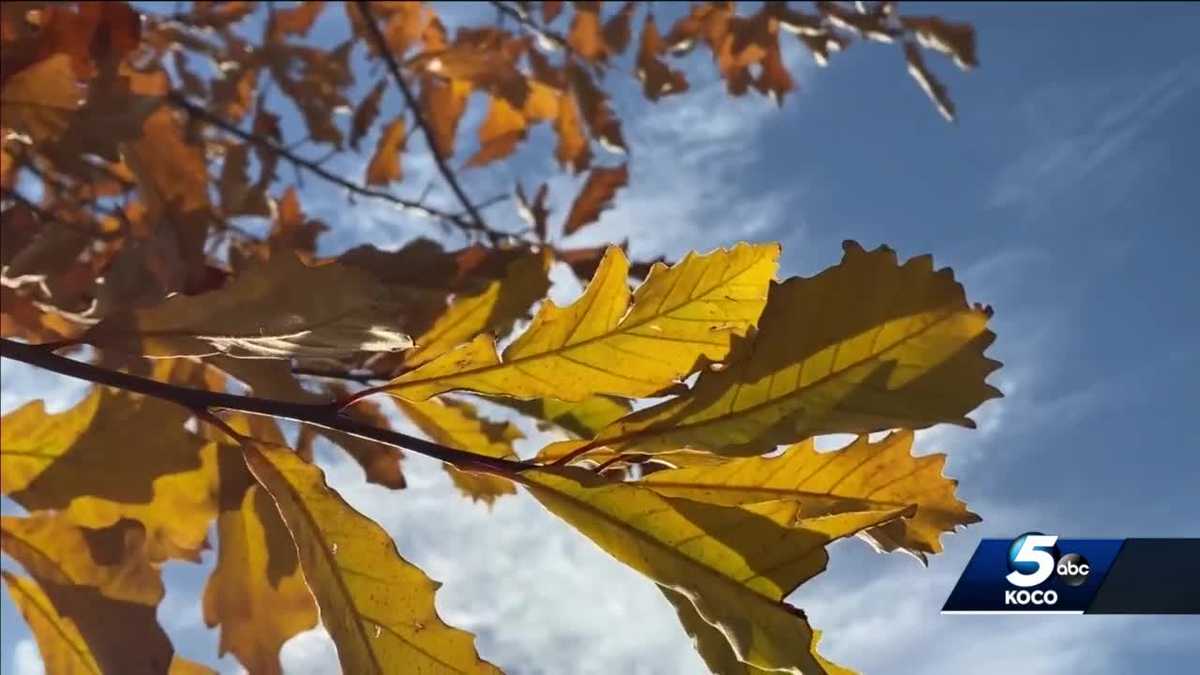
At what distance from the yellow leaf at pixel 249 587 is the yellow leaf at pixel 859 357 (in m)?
0.37

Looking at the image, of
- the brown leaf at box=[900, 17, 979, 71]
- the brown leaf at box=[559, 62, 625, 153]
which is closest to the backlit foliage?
the brown leaf at box=[559, 62, 625, 153]

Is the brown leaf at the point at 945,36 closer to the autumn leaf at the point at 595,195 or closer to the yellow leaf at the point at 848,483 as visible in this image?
the autumn leaf at the point at 595,195

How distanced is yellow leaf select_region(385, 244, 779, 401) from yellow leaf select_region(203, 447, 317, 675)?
10.7 inches

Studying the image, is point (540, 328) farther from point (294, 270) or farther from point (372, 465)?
point (372, 465)

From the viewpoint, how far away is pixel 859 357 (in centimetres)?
39

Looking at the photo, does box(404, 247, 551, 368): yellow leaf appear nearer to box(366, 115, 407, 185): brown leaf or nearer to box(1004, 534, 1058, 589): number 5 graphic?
box(1004, 534, 1058, 589): number 5 graphic

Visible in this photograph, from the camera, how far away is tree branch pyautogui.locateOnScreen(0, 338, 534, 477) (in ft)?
1.30

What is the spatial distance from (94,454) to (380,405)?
398 mm

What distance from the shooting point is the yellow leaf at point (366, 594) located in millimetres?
419

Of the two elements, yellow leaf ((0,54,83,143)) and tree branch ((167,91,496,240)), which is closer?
yellow leaf ((0,54,83,143))

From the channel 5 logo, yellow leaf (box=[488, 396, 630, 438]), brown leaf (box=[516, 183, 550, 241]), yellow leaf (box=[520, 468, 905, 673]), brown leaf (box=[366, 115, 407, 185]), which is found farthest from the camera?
brown leaf (box=[366, 115, 407, 185])

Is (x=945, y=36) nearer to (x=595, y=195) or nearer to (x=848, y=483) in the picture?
(x=595, y=195)

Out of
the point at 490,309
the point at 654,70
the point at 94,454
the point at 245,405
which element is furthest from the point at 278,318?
the point at 654,70

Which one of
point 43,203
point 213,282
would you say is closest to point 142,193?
point 213,282
